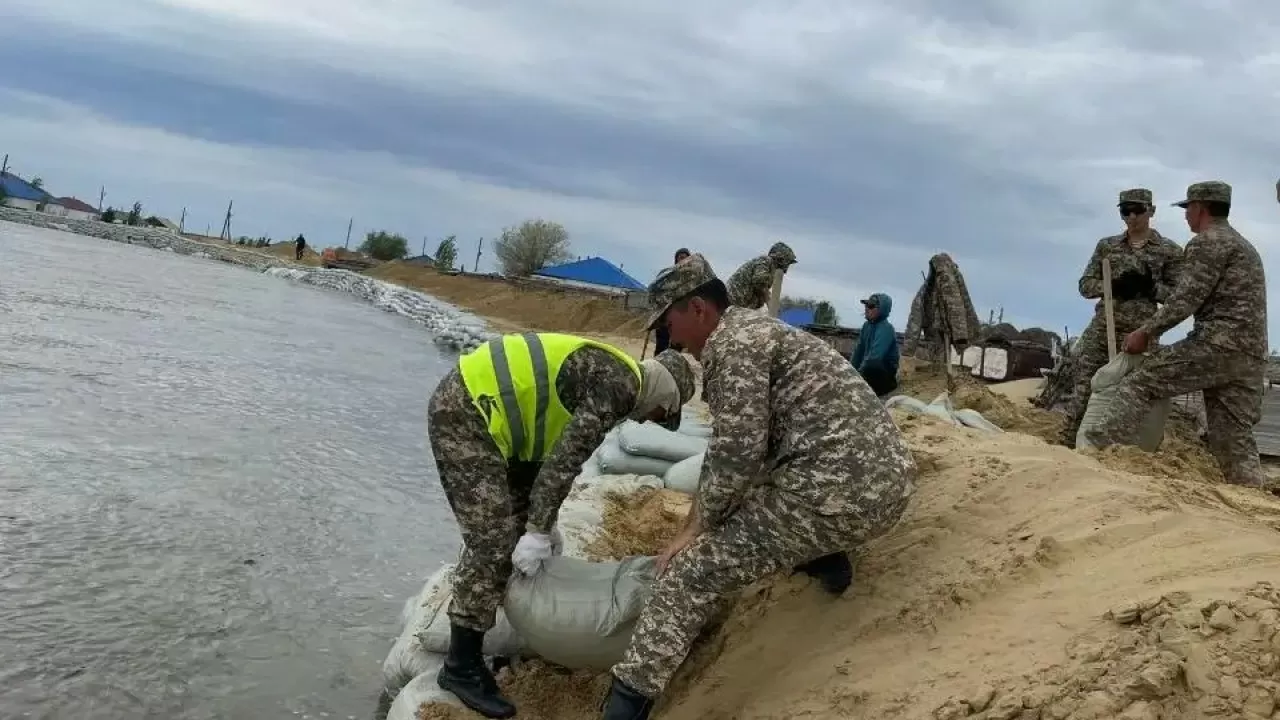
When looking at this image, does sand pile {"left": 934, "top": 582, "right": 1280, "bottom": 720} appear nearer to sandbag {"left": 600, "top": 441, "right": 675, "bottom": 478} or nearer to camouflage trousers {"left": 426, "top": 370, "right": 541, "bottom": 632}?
camouflage trousers {"left": 426, "top": 370, "right": 541, "bottom": 632}

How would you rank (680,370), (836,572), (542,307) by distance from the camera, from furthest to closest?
(542,307), (680,370), (836,572)

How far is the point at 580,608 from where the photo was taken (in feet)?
10.5

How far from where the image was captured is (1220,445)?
15.7ft

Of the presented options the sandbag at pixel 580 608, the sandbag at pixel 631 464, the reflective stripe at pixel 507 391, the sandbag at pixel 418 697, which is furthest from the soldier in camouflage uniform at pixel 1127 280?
the sandbag at pixel 418 697

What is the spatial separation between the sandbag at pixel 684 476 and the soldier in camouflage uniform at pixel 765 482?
2547 mm

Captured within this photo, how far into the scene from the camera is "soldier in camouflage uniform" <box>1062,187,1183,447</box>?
5.63m

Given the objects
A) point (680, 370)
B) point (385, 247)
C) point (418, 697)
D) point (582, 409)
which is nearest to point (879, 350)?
point (680, 370)

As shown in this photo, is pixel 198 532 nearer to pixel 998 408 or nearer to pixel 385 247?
pixel 998 408

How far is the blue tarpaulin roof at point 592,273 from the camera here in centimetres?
4794

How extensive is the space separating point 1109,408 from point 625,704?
137 inches

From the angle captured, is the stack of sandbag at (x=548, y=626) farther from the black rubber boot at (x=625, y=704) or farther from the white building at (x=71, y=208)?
the white building at (x=71, y=208)

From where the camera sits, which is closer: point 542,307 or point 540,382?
point 540,382

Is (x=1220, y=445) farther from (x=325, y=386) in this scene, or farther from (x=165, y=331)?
(x=165, y=331)

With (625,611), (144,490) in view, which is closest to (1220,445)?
(625,611)
